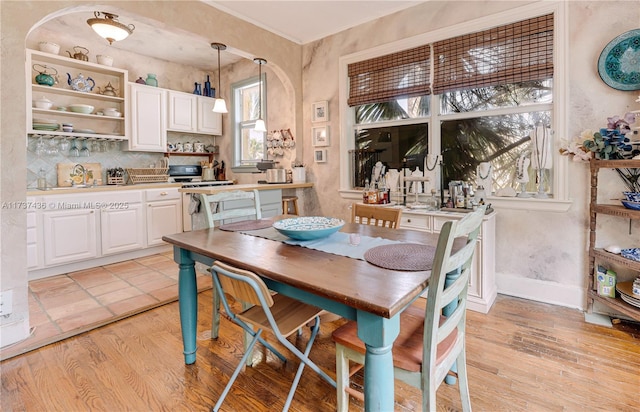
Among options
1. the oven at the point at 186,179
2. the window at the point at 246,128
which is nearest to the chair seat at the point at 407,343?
the oven at the point at 186,179

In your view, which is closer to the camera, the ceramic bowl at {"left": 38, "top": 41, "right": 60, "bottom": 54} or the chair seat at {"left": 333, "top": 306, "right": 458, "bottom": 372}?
the chair seat at {"left": 333, "top": 306, "right": 458, "bottom": 372}

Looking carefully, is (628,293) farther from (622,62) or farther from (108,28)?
(108,28)

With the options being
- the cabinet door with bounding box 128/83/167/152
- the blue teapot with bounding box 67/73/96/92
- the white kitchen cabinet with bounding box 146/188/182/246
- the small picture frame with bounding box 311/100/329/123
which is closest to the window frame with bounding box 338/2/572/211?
the small picture frame with bounding box 311/100/329/123

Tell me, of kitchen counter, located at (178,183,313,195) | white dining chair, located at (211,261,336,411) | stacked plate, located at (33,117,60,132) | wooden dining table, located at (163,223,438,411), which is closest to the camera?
wooden dining table, located at (163,223,438,411)

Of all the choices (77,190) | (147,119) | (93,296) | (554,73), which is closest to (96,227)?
(77,190)

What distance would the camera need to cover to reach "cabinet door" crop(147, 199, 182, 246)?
4.19m

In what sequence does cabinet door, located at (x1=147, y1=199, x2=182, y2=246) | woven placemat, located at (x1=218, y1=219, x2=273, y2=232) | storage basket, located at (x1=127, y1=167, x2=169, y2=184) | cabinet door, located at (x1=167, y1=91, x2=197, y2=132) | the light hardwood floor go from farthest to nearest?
cabinet door, located at (x1=167, y1=91, x2=197, y2=132) → storage basket, located at (x1=127, y1=167, x2=169, y2=184) → cabinet door, located at (x1=147, y1=199, x2=182, y2=246) → woven placemat, located at (x1=218, y1=219, x2=273, y2=232) → the light hardwood floor

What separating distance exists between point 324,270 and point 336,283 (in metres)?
0.15

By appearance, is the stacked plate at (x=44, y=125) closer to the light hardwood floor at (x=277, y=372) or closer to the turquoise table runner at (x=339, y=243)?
the light hardwood floor at (x=277, y=372)

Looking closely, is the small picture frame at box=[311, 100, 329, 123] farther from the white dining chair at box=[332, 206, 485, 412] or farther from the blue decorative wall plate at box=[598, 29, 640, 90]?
the white dining chair at box=[332, 206, 485, 412]

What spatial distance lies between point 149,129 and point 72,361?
10.9 feet

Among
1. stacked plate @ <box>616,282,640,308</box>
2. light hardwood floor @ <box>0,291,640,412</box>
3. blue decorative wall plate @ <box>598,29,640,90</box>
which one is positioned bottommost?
light hardwood floor @ <box>0,291,640,412</box>

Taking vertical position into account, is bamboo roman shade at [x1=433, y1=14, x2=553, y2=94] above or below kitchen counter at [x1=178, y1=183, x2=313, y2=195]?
above

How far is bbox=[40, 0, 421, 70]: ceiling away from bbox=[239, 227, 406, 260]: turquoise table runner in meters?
2.38
